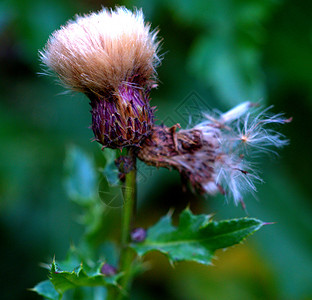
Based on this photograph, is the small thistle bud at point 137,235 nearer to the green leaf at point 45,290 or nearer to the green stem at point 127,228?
the green stem at point 127,228

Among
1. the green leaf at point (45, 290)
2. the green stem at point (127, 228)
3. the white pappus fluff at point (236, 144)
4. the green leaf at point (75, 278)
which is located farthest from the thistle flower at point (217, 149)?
the green leaf at point (45, 290)

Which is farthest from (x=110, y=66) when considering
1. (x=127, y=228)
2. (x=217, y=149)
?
(x=127, y=228)

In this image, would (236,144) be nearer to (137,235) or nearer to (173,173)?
(137,235)

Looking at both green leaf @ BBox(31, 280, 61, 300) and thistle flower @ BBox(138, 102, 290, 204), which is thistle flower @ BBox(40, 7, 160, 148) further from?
green leaf @ BBox(31, 280, 61, 300)

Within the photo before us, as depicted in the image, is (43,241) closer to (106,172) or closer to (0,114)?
(0,114)

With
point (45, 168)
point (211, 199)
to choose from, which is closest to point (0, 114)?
point (45, 168)
